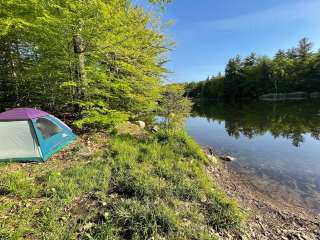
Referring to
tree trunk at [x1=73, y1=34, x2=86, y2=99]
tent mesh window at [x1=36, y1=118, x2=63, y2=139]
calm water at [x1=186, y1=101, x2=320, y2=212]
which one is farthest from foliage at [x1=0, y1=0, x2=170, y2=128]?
calm water at [x1=186, y1=101, x2=320, y2=212]

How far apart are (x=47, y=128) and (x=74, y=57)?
2706 mm

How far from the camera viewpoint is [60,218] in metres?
3.32

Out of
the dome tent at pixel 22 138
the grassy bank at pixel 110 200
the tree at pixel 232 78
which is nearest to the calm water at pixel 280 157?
the grassy bank at pixel 110 200

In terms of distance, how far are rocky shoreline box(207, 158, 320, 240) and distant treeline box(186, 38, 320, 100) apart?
36148 mm

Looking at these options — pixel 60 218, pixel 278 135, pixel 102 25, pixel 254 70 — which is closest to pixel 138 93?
pixel 102 25

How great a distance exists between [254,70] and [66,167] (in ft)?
205

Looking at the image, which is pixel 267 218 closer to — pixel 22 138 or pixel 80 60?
pixel 22 138

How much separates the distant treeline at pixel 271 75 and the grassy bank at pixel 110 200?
121 ft

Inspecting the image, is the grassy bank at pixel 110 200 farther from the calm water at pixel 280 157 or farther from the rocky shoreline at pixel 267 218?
the calm water at pixel 280 157

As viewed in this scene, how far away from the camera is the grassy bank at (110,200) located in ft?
10.3

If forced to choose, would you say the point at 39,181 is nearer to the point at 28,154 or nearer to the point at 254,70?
the point at 28,154

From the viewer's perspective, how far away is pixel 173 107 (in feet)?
33.2

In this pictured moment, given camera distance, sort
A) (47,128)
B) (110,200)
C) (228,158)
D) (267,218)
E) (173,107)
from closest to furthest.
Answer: (110,200)
(267,218)
(47,128)
(228,158)
(173,107)

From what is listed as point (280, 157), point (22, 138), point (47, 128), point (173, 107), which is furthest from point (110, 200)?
point (280, 157)
